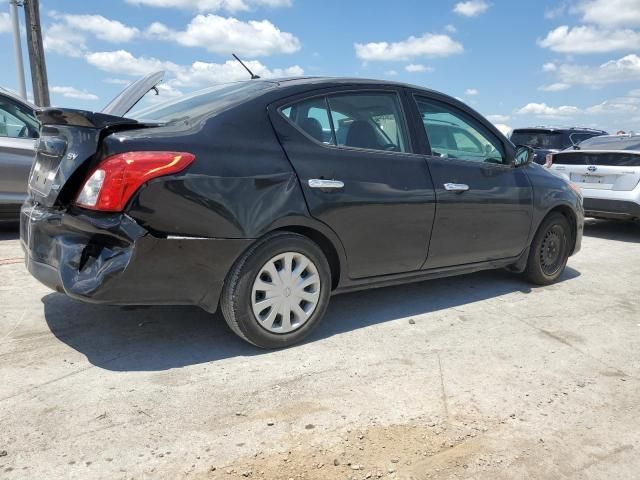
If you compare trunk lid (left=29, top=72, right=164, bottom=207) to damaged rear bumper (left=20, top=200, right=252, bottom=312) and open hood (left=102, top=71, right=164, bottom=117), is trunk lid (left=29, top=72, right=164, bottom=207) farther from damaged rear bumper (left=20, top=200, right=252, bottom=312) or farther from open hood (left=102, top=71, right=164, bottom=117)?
open hood (left=102, top=71, right=164, bottom=117)

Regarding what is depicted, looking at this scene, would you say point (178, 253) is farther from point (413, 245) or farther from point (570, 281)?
point (570, 281)

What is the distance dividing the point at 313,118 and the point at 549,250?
2.83 metres

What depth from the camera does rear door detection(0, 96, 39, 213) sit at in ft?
19.9

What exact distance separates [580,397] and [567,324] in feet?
4.10

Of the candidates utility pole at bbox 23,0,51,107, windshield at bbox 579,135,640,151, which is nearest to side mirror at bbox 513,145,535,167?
windshield at bbox 579,135,640,151

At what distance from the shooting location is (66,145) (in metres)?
3.04

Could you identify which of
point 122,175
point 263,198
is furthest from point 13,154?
point 263,198

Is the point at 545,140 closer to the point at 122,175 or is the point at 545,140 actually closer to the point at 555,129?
the point at 555,129

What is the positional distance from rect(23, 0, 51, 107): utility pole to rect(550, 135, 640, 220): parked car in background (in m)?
9.14

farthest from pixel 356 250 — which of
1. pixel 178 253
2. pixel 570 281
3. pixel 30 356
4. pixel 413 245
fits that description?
pixel 570 281

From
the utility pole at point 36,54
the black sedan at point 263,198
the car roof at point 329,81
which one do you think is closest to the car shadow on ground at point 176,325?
the black sedan at point 263,198

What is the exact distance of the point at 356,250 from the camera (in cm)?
361

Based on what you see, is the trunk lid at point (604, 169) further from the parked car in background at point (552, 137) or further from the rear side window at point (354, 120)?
the rear side window at point (354, 120)

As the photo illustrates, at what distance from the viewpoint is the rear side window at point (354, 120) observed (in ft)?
11.4
